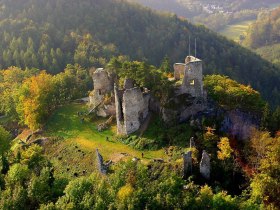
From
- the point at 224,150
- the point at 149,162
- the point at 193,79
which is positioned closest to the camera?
the point at 224,150

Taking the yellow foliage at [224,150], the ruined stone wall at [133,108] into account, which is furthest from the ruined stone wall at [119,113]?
the yellow foliage at [224,150]

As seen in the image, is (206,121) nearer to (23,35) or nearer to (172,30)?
(23,35)

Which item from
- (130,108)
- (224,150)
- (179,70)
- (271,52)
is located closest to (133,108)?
(130,108)

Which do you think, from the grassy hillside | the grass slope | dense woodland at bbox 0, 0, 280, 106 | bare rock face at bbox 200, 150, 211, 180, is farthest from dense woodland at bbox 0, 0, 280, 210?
the grassy hillside

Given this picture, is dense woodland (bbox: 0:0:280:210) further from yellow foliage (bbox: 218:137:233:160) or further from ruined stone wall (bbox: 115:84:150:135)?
ruined stone wall (bbox: 115:84:150:135)

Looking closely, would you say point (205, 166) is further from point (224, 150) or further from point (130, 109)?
point (130, 109)
